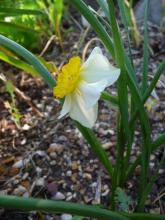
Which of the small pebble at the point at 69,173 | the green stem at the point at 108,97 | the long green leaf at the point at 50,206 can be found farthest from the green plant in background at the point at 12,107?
the long green leaf at the point at 50,206

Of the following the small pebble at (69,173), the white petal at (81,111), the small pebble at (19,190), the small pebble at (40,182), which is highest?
the white petal at (81,111)

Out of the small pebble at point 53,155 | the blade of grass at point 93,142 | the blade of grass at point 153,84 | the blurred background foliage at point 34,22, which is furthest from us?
the blurred background foliage at point 34,22

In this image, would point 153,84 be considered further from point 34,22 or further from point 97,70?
point 34,22

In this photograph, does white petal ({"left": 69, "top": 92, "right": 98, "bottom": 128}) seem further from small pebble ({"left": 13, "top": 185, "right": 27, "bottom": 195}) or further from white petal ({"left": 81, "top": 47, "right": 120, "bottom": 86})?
small pebble ({"left": 13, "top": 185, "right": 27, "bottom": 195})

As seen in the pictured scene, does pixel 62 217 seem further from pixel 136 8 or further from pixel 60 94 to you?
pixel 136 8

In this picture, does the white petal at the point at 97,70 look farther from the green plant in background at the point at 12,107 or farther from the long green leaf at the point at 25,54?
the green plant in background at the point at 12,107

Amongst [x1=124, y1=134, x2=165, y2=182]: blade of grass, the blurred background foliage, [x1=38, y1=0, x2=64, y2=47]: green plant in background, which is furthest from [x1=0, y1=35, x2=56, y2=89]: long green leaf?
[x1=38, y1=0, x2=64, y2=47]: green plant in background

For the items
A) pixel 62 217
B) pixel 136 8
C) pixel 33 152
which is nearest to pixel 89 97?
pixel 62 217

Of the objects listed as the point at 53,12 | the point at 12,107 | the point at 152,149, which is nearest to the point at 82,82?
the point at 152,149
